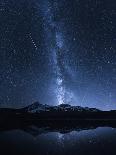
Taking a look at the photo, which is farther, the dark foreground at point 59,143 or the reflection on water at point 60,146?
the dark foreground at point 59,143

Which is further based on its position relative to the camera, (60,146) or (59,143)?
(59,143)

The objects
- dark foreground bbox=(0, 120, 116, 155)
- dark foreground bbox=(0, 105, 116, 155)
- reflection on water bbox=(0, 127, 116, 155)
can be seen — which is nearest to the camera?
reflection on water bbox=(0, 127, 116, 155)

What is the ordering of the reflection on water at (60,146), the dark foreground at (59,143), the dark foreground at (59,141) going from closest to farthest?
the reflection on water at (60,146) < the dark foreground at (59,143) < the dark foreground at (59,141)

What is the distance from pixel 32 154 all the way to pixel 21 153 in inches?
33.7

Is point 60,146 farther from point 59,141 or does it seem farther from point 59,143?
point 59,141

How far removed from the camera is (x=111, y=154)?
18.3 metres

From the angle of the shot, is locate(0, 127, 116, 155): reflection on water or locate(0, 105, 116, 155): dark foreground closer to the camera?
locate(0, 127, 116, 155): reflection on water

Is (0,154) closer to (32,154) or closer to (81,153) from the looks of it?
(32,154)

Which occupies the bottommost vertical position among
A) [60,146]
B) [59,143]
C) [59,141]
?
[60,146]

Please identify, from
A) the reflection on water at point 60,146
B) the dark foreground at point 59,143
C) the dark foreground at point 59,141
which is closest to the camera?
the reflection on water at point 60,146

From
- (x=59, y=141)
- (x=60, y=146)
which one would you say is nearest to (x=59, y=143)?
(x=59, y=141)

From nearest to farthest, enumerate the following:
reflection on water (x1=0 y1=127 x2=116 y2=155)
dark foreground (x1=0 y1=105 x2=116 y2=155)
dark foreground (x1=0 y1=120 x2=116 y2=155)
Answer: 1. reflection on water (x1=0 y1=127 x2=116 y2=155)
2. dark foreground (x1=0 y1=120 x2=116 y2=155)
3. dark foreground (x1=0 y1=105 x2=116 y2=155)

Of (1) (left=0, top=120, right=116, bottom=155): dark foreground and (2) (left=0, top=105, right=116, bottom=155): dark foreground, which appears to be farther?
(2) (left=0, top=105, right=116, bottom=155): dark foreground

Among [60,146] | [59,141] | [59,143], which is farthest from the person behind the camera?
[59,141]
